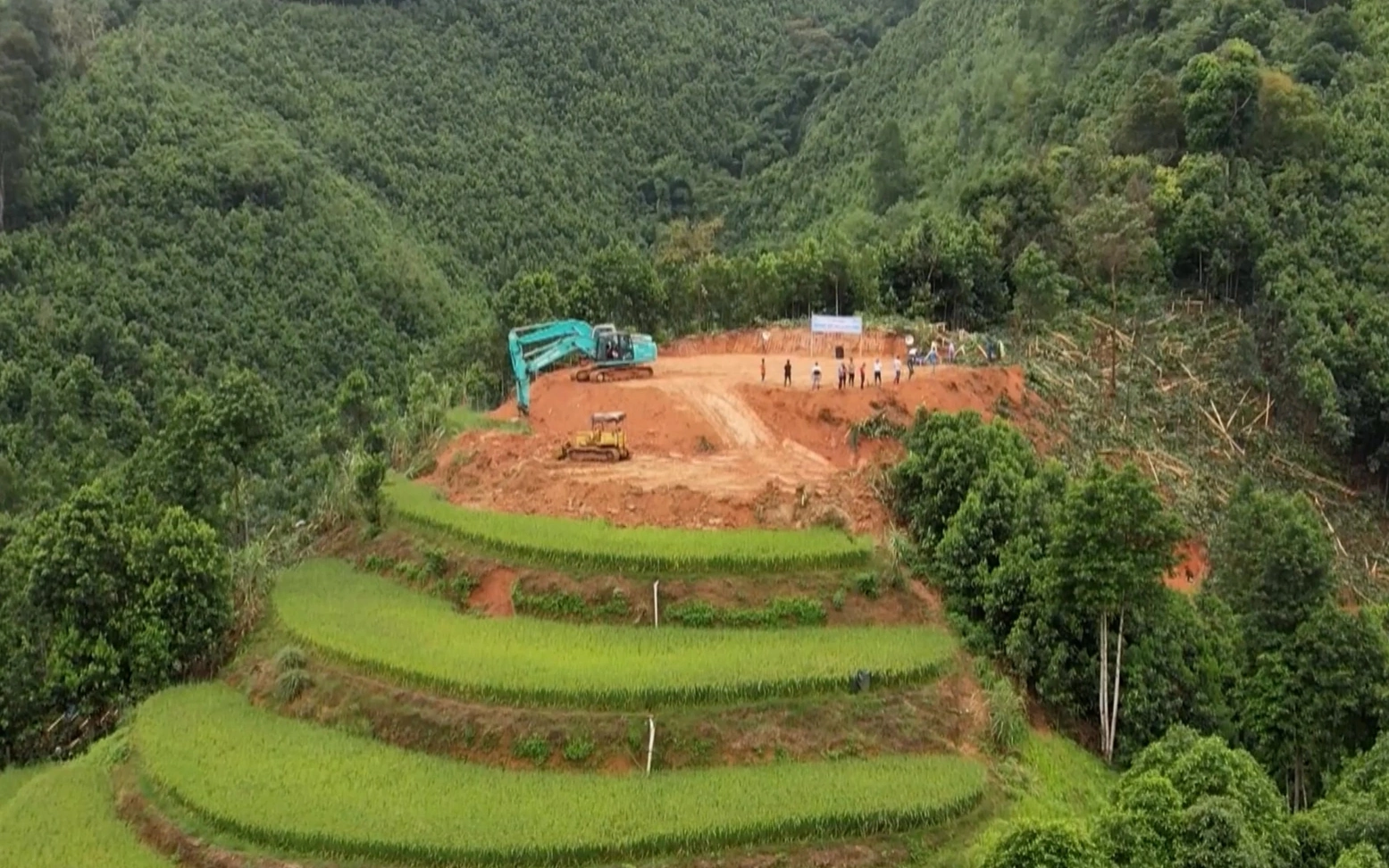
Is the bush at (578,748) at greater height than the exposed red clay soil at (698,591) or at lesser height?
lesser

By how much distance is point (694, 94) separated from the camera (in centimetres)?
8681

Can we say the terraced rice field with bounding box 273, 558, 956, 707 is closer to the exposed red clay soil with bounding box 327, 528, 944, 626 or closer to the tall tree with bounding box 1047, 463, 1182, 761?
the exposed red clay soil with bounding box 327, 528, 944, 626

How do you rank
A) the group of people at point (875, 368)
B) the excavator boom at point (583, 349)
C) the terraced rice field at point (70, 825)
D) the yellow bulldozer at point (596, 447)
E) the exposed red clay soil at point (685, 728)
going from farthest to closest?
the excavator boom at point (583, 349) → the group of people at point (875, 368) → the yellow bulldozer at point (596, 447) → the exposed red clay soil at point (685, 728) → the terraced rice field at point (70, 825)

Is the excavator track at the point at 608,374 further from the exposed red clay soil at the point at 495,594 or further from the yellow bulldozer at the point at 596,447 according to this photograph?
the exposed red clay soil at the point at 495,594

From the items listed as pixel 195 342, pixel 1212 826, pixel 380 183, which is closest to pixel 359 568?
pixel 1212 826

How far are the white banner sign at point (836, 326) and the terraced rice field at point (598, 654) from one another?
602 inches

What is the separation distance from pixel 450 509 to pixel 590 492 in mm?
3178

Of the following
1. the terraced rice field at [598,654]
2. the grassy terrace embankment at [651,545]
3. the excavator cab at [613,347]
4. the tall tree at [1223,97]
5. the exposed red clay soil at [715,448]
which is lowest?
the terraced rice field at [598,654]

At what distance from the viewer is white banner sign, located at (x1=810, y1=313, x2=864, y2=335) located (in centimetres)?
3909

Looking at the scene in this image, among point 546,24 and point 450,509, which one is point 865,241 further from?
point 546,24

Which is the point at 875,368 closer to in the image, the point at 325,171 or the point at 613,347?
the point at 613,347

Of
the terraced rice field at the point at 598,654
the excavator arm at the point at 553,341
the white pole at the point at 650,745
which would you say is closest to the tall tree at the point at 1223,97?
the excavator arm at the point at 553,341

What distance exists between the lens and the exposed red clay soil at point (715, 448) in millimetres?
27969

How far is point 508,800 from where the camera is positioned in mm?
20734
